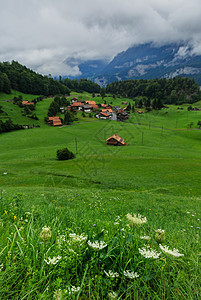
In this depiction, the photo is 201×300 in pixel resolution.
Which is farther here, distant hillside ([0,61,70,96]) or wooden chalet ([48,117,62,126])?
distant hillside ([0,61,70,96])

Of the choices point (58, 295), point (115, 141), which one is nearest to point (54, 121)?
point (115, 141)

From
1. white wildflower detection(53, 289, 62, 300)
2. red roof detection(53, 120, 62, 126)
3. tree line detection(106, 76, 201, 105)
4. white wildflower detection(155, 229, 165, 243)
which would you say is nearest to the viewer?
white wildflower detection(53, 289, 62, 300)

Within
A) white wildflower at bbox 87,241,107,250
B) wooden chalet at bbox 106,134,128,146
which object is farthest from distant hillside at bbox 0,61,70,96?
white wildflower at bbox 87,241,107,250

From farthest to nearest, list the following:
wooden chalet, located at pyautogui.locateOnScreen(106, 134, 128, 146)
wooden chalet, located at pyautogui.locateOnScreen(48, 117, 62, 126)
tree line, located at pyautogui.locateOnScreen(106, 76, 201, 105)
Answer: tree line, located at pyautogui.locateOnScreen(106, 76, 201, 105), wooden chalet, located at pyautogui.locateOnScreen(48, 117, 62, 126), wooden chalet, located at pyautogui.locateOnScreen(106, 134, 128, 146)

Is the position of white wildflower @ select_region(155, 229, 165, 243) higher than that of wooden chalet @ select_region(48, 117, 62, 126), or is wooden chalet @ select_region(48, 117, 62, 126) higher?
wooden chalet @ select_region(48, 117, 62, 126)

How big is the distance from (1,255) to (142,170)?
28392 mm

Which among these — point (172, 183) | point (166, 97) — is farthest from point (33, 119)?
point (166, 97)

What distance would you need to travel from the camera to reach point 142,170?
28078 mm

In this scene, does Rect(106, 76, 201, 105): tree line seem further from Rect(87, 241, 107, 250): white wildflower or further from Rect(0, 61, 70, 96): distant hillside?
Rect(87, 241, 107, 250): white wildflower

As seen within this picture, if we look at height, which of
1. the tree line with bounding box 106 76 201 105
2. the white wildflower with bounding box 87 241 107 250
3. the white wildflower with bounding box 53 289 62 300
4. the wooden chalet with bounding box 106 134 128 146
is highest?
the tree line with bounding box 106 76 201 105

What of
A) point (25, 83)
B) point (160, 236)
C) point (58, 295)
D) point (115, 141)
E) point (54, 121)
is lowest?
point (115, 141)

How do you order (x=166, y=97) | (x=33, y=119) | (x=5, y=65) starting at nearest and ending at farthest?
(x=33, y=119) → (x=5, y=65) → (x=166, y=97)

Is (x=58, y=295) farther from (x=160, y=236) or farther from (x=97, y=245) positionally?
(x=160, y=236)

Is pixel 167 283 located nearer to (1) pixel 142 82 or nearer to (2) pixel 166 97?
(2) pixel 166 97
